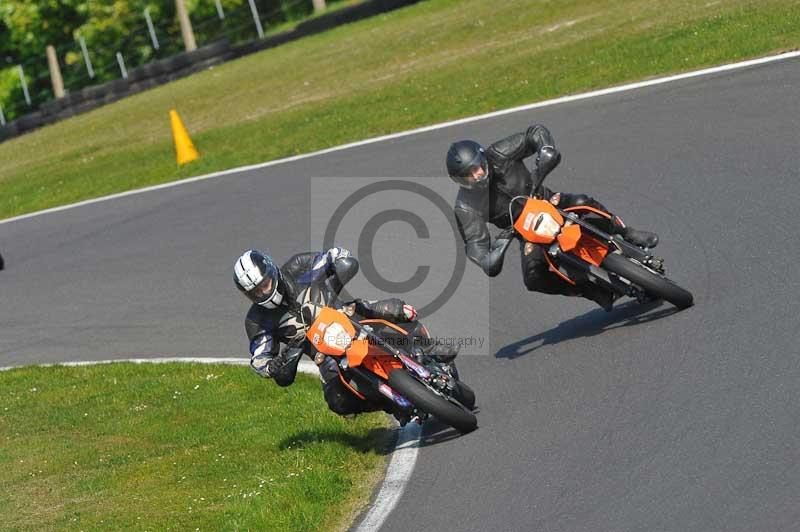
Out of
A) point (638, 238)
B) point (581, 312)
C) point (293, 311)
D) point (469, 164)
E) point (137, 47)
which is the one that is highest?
point (137, 47)

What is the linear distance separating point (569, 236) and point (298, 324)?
2114mm

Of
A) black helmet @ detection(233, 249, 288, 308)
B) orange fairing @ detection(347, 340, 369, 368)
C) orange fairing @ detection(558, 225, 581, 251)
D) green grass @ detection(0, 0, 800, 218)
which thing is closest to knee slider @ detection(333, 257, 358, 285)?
black helmet @ detection(233, 249, 288, 308)

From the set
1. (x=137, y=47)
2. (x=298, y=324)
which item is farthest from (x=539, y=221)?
(x=137, y=47)

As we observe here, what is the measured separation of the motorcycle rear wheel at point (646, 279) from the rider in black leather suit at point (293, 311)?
4.42 feet

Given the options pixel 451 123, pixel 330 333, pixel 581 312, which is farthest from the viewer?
pixel 451 123

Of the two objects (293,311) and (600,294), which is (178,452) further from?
(600,294)

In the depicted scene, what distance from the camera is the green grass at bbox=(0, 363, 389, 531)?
8109 mm

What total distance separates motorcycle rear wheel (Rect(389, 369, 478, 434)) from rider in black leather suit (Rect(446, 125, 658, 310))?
1360 millimetres

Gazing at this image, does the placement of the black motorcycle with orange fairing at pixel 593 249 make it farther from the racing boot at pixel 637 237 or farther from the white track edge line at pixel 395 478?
the white track edge line at pixel 395 478

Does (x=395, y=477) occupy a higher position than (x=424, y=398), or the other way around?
(x=424, y=398)

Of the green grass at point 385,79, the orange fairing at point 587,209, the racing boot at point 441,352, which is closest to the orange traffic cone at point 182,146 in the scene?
the green grass at point 385,79

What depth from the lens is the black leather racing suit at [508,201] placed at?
9.61m

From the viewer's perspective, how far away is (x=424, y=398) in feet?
26.8

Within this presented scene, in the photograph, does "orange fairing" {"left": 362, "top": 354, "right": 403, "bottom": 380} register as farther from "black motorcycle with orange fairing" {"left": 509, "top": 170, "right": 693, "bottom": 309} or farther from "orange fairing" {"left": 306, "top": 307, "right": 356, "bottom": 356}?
"black motorcycle with orange fairing" {"left": 509, "top": 170, "right": 693, "bottom": 309}
